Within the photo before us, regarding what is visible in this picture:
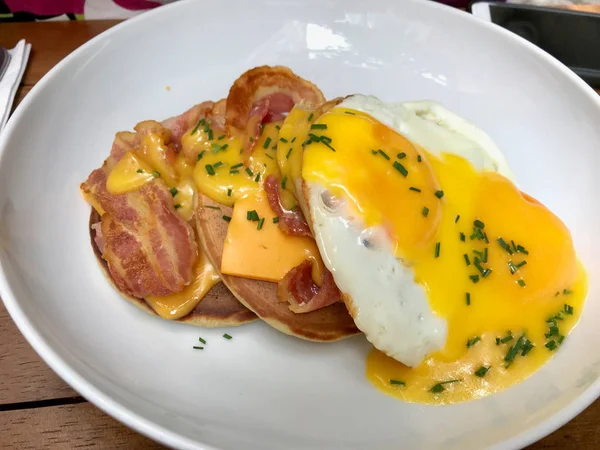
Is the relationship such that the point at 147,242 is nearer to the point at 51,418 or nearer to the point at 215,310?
the point at 215,310

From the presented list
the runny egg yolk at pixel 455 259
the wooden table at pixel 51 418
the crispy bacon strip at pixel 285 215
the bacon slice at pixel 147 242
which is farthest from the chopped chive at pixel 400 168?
the wooden table at pixel 51 418

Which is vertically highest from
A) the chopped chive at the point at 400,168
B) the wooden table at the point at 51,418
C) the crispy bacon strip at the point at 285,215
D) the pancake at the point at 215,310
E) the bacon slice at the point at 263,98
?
the chopped chive at the point at 400,168

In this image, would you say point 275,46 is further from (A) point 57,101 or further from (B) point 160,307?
(B) point 160,307

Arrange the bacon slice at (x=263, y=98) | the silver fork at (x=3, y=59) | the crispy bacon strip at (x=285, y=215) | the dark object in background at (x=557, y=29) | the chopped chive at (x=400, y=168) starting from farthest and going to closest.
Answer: the dark object in background at (x=557, y=29)
the silver fork at (x=3, y=59)
the bacon slice at (x=263, y=98)
the crispy bacon strip at (x=285, y=215)
the chopped chive at (x=400, y=168)

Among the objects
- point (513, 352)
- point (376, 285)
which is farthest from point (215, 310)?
point (513, 352)

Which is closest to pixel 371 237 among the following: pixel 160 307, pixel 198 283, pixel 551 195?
pixel 198 283

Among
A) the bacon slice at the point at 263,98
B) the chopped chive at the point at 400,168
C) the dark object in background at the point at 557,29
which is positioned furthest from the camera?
the dark object in background at the point at 557,29

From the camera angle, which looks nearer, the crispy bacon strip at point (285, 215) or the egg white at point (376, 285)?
the egg white at point (376, 285)

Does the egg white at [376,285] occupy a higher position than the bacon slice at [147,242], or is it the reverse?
the egg white at [376,285]

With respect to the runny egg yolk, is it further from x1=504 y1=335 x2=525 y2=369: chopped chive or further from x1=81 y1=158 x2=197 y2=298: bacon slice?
x1=81 y1=158 x2=197 y2=298: bacon slice

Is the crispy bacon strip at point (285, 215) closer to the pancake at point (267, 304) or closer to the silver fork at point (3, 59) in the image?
the pancake at point (267, 304)
